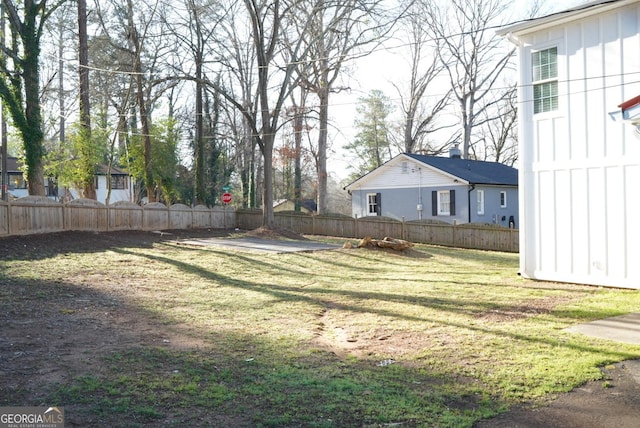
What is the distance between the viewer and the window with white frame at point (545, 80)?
1163 cm

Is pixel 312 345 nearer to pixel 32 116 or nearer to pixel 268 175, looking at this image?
pixel 32 116

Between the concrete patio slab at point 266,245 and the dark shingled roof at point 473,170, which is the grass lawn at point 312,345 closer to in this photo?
the concrete patio slab at point 266,245

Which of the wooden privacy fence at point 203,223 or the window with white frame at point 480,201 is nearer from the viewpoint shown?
the wooden privacy fence at point 203,223

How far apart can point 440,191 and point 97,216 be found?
1681 cm

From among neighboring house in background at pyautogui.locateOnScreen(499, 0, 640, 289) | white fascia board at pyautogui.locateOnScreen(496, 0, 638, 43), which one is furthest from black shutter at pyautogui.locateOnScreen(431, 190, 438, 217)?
white fascia board at pyautogui.locateOnScreen(496, 0, 638, 43)

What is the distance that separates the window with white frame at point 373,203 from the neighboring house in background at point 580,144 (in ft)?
65.8

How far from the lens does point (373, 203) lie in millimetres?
32781

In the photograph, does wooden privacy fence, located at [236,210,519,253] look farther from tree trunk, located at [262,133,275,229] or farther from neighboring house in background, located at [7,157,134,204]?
neighboring house in background, located at [7,157,134,204]

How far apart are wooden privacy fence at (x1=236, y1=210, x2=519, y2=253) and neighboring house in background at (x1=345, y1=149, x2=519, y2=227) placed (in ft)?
14.3

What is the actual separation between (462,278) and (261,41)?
15.1 meters

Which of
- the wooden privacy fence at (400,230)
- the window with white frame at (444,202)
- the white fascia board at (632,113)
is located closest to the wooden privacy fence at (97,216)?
the wooden privacy fence at (400,230)

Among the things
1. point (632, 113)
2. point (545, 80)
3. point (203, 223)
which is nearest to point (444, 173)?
point (203, 223)

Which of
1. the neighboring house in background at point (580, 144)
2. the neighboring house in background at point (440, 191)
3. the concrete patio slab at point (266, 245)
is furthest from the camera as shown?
the neighboring house in background at point (440, 191)

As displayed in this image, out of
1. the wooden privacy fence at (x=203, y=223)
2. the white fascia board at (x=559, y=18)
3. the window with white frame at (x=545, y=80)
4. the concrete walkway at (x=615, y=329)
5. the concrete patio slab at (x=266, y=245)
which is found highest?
the white fascia board at (x=559, y=18)
